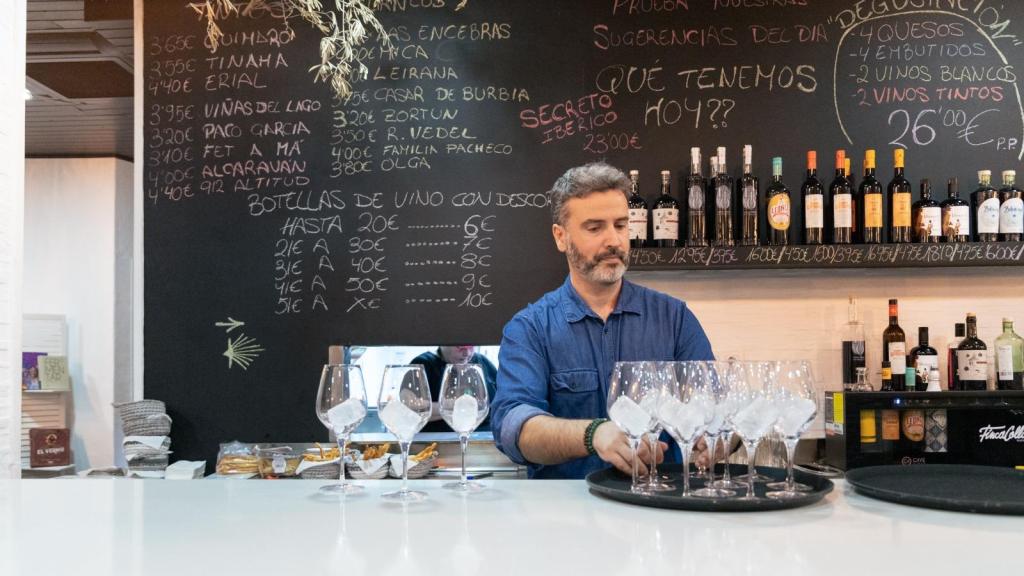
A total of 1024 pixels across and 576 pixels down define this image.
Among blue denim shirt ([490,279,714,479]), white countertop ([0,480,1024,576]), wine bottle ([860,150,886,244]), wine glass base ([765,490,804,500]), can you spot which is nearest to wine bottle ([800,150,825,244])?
wine bottle ([860,150,886,244])

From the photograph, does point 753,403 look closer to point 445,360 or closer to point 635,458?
point 635,458

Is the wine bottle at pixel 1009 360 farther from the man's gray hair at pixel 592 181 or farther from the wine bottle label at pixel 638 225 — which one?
the man's gray hair at pixel 592 181

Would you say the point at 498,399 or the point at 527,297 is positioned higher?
the point at 527,297

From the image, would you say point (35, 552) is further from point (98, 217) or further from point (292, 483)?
point (98, 217)

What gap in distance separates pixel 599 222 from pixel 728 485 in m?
1.04

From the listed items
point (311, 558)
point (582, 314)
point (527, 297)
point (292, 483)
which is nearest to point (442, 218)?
point (527, 297)

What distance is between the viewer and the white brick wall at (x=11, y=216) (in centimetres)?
246

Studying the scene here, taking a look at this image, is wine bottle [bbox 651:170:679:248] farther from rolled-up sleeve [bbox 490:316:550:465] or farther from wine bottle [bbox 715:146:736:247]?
rolled-up sleeve [bbox 490:316:550:465]

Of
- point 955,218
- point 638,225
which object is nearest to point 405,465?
point 638,225

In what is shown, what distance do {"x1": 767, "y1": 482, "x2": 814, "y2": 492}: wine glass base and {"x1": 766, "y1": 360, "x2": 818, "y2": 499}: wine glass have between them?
0.04 metres

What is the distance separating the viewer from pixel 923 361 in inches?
137

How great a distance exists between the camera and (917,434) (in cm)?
331

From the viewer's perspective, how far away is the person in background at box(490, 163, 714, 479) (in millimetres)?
2379

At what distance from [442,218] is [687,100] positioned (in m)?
1.17
